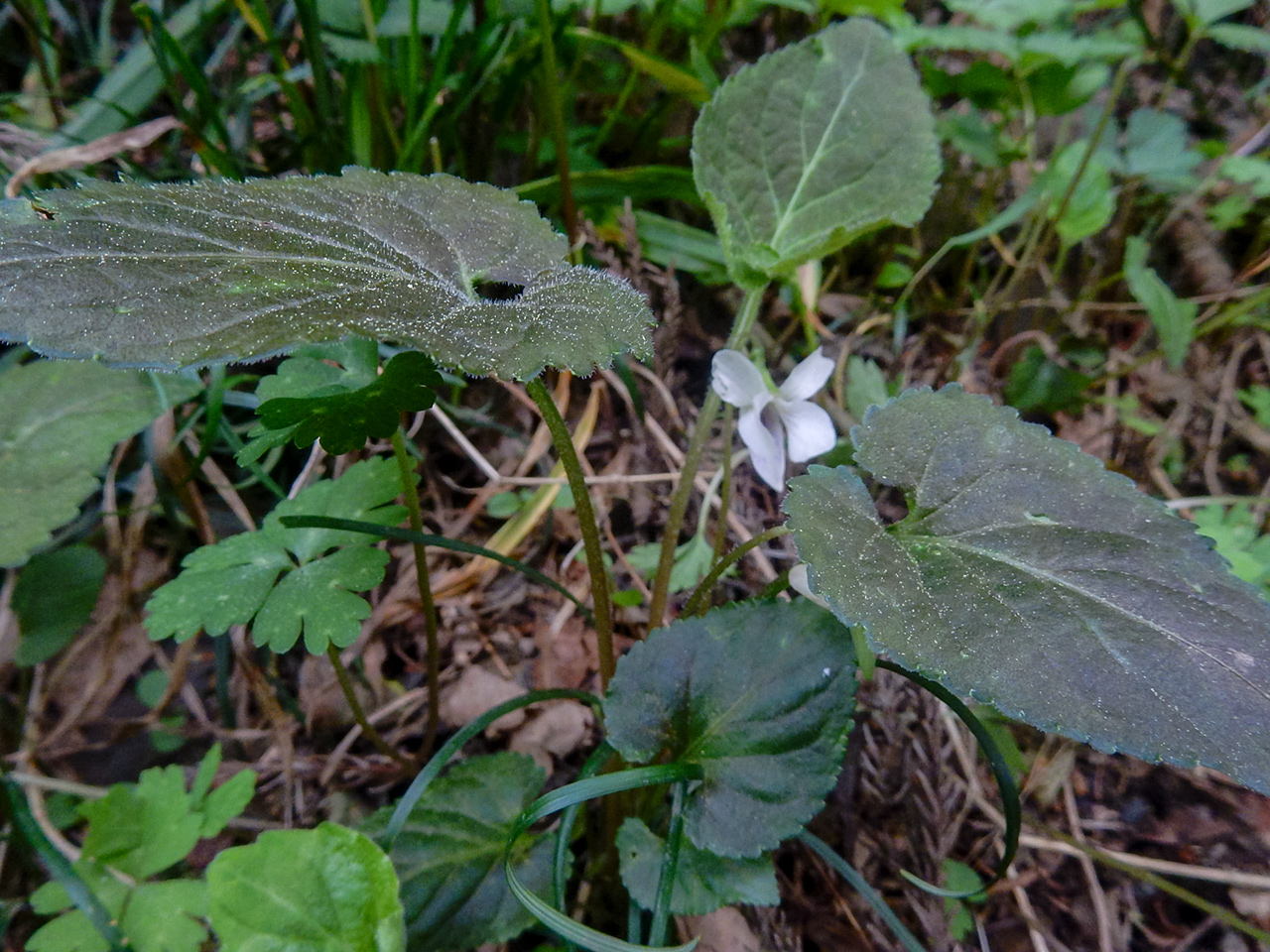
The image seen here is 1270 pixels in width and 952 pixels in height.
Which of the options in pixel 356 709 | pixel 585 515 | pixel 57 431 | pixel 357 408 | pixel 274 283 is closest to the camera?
pixel 274 283

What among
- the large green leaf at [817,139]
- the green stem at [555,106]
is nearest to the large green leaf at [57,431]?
the green stem at [555,106]

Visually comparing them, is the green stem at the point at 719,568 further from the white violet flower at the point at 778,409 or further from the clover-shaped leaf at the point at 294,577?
the clover-shaped leaf at the point at 294,577

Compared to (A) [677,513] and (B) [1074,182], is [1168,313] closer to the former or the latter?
(B) [1074,182]

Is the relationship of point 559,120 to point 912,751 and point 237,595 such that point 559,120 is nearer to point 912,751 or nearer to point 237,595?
point 237,595

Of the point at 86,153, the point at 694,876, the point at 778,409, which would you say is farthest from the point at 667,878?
the point at 86,153

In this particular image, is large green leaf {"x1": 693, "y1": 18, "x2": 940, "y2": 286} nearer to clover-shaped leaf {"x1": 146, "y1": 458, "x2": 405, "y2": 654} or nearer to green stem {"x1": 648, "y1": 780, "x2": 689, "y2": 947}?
clover-shaped leaf {"x1": 146, "y1": 458, "x2": 405, "y2": 654}

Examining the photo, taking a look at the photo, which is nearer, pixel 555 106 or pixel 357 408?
pixel 357 408
